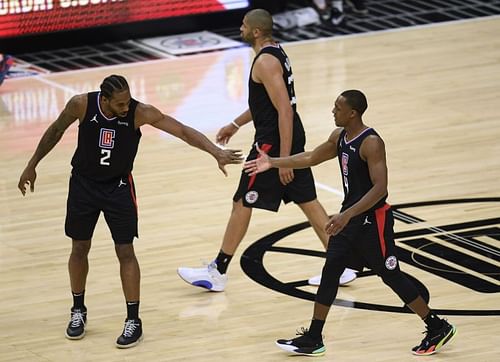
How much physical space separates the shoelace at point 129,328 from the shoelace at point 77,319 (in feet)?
1.01

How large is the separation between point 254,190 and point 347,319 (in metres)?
1.01

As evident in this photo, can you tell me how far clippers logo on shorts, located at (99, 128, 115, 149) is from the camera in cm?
738

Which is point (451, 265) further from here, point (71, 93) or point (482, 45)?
point (482, 45)

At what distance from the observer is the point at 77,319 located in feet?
25.3

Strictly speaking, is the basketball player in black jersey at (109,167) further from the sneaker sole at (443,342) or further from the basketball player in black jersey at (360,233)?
the sneaker sole at (443,342)

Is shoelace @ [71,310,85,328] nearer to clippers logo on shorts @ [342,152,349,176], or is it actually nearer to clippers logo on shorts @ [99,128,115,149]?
Result: clippers logo on shorts @ [99,128,115,149]

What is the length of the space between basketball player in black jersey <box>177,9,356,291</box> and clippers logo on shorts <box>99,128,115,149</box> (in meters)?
1.15

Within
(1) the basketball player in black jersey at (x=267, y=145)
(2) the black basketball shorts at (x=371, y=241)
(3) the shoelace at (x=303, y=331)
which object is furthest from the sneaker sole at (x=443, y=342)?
(1) the basketball player in black jersey at (x=267, y=145)

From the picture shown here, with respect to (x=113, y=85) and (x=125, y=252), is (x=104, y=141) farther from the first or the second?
(x=125, y=252)

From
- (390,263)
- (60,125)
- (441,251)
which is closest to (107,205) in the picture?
(60,125)

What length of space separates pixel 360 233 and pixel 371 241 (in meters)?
0.07

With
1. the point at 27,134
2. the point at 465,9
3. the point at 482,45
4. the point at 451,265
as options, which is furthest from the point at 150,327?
the point at 465,9

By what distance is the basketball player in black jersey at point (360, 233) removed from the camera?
279 inches

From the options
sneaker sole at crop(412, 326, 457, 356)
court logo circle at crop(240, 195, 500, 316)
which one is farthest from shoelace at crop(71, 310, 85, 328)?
sneaker sole at crop(412, 326, 457, 356)
